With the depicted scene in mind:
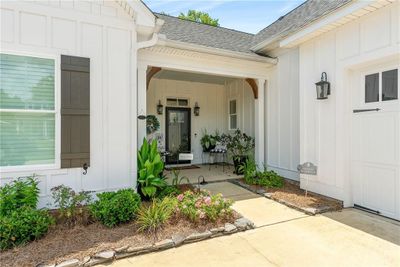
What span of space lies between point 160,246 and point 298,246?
1703 millimetres

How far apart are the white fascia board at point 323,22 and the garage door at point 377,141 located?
105 cm

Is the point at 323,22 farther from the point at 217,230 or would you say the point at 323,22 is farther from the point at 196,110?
the point at 196,110

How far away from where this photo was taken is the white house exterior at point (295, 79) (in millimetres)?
3691

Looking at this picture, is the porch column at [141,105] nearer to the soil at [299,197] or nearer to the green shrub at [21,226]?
the green shrub at [21,226]

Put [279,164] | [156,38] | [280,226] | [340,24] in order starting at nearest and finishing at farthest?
[280,226]
[340,24]
[156,38]
[279,164]

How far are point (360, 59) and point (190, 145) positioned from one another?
20.5 feet

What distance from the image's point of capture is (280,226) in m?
3.53

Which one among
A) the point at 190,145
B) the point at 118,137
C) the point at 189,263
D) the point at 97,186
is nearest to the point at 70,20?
the point at 118,137

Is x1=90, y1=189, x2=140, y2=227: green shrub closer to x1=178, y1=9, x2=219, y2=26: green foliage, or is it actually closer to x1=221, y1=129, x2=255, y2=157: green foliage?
x1=221, y1=129, x2=255, y2=157: green foliage

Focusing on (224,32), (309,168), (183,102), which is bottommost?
(309,168)

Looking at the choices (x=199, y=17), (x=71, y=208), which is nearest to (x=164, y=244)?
(x=71, y=208)

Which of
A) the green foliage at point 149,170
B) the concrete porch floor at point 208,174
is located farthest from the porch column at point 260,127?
the green foliage at point 149,170

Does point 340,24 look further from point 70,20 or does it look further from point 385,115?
point 70,20

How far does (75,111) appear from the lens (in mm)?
3842
